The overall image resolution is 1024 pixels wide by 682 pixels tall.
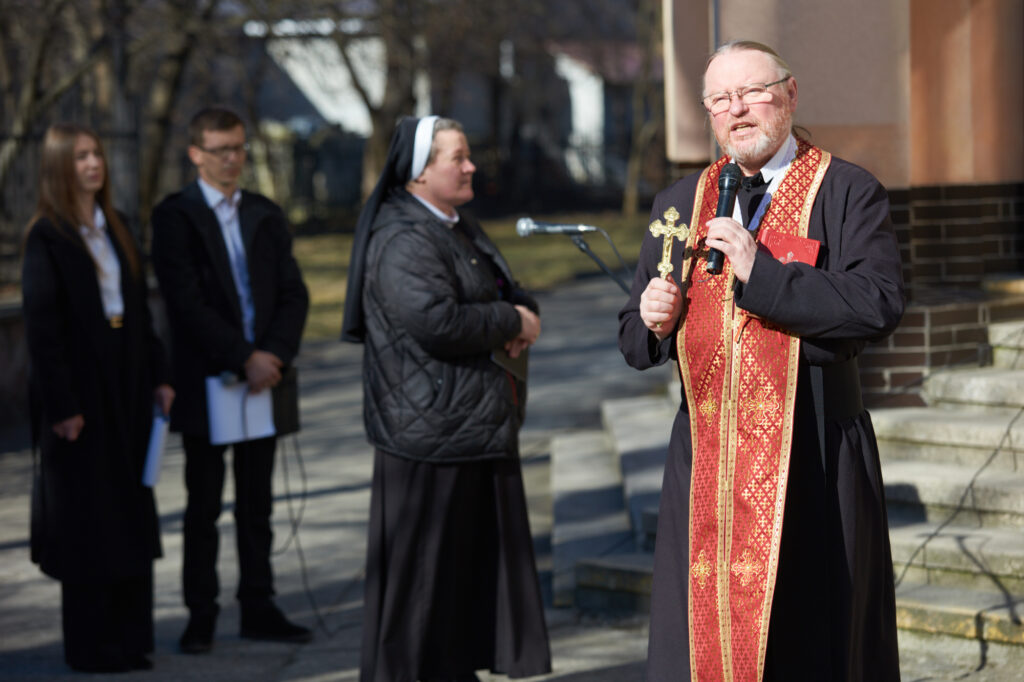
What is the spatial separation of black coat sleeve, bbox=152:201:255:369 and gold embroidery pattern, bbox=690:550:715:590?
106 inches

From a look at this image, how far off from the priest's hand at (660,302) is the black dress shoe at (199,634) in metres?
3.09

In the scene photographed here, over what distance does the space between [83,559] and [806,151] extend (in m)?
3.34

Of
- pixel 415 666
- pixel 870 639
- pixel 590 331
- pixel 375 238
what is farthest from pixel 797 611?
pixel 590 331

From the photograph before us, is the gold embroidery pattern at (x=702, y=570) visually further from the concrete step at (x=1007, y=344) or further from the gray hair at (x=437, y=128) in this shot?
the concrete step at (x=1007, y=344)

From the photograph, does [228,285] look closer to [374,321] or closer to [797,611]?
[374,321]

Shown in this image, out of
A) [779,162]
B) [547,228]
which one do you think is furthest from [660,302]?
[547,228]

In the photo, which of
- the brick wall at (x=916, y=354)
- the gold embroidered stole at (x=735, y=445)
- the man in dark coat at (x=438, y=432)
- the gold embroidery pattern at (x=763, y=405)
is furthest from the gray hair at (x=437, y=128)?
the brick wall at (x=916, y=354)

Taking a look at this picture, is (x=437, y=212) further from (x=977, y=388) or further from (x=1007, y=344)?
(x=1007, y=344)

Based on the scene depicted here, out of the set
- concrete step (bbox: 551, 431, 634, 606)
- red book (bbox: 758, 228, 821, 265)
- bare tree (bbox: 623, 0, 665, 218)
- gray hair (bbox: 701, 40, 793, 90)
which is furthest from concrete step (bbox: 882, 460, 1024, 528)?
bare tree (bbox: 623, 0, 665, 218)

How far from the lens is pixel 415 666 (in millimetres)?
4855

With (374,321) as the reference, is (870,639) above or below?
below

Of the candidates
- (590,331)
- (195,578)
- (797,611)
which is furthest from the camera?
(590,331)

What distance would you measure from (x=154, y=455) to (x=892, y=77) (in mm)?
3760

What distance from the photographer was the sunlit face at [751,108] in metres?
3.34
